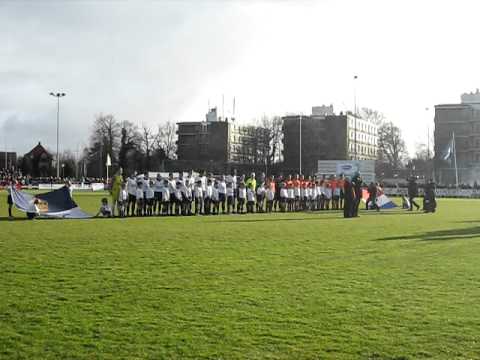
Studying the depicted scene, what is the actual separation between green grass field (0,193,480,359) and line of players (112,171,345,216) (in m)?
12.8

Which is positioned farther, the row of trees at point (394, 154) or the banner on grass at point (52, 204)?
the row of trees at point (394, 154)

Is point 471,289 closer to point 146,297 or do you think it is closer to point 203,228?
point 146,297

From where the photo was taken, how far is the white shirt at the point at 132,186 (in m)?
29.7

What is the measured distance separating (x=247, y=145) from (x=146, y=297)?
112 meters

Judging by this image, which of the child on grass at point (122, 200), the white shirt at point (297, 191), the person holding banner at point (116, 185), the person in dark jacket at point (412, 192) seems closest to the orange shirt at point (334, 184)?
the white shirt at point (297, 191)

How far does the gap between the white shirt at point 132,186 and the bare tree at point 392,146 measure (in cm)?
9654

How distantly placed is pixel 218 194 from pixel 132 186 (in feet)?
15.3

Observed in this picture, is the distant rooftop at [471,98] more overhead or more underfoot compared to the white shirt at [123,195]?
more overhead

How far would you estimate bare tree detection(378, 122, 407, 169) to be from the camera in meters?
122

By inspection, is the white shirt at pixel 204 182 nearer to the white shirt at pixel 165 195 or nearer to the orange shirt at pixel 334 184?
the white shirt at pixel 165 195

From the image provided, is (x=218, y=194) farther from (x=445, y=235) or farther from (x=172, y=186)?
(x=445, y=235)

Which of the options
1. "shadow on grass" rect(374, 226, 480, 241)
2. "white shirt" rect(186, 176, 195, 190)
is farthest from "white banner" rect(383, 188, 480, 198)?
"shadow on grass" rect(374, 226, 480, 241)

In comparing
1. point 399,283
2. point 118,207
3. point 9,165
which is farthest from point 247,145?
point 399,283

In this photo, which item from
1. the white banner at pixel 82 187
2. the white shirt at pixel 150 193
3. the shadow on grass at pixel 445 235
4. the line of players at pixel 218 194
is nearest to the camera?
the shadow on grass at pixel 445 235
